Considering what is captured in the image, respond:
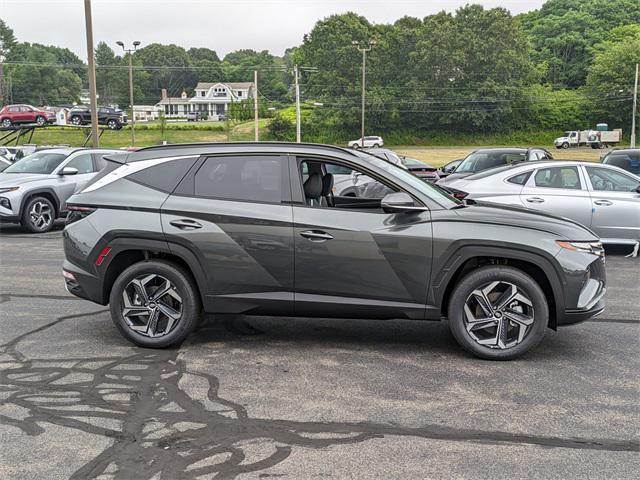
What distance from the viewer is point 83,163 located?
14.6m

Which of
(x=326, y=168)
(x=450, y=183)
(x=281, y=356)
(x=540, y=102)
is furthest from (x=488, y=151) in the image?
(x=540, y=102)

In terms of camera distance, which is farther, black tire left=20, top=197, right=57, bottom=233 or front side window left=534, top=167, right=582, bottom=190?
black tire left=20, top=197, right=57, bottom=233

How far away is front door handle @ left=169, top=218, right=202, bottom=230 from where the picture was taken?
17.8 ft

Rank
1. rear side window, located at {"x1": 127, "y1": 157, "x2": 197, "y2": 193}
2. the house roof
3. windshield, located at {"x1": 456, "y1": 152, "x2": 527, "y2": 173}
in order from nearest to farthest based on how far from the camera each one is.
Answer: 1. rear side window, located at {"x1": 127, "y1": 157, "x2": 197, "y2": 193}
2. windshield, located at {"x1": 456, "y1": 152, "x2": 527, "y2": 173}
3. the house roof

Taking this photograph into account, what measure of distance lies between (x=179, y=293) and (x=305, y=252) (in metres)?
1.17

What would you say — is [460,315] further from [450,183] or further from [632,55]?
[632,55]

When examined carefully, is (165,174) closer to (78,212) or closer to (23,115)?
(78,212)

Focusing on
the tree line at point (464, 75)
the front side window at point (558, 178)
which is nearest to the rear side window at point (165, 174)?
the front side window at point (558, 178)

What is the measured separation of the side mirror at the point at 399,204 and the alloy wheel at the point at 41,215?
10443 mm

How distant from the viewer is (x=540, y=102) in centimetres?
8731

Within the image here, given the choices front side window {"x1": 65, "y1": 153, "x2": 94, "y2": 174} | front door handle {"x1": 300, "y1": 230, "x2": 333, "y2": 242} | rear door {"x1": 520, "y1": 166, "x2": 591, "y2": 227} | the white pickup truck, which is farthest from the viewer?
the white pickup truck

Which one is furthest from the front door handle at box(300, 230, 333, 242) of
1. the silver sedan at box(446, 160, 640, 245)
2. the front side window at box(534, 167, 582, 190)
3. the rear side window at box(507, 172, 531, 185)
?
the front side window at box(534, 167, 582, 190)

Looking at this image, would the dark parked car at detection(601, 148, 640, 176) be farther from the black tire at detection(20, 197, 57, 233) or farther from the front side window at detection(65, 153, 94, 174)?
the black tire at detection(20, 197, 57, 233)

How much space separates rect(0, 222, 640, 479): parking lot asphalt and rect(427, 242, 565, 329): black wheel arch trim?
0.63 m
